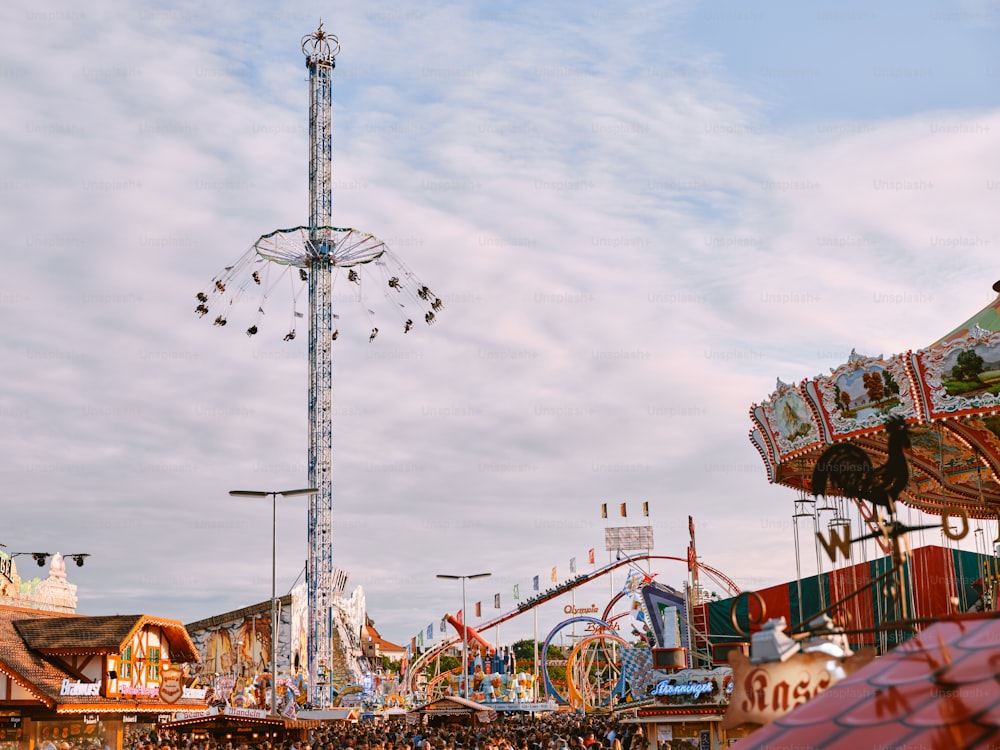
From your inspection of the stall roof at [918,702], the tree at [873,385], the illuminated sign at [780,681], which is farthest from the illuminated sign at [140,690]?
the stall roof at [918,702]

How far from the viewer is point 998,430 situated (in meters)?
21.3

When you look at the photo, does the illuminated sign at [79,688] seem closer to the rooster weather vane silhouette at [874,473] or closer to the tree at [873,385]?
the tree at [873,385]

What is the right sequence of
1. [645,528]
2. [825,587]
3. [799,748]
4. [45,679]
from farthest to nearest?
[645,528] → [825,587] → [45,679] → [799,748]

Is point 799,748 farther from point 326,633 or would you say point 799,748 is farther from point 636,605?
point 326,633

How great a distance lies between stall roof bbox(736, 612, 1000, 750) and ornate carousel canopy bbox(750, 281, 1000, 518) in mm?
13543

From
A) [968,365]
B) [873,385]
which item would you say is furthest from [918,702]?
[873,385]

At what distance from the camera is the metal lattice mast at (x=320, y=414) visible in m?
60.3

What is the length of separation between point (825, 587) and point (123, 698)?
2354 cm

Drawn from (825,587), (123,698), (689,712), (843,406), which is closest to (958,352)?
(843,406)

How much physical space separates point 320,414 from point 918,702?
186 ft

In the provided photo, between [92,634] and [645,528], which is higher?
[645,528]

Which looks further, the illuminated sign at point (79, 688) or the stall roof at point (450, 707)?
the stall roof at point (450, 707)

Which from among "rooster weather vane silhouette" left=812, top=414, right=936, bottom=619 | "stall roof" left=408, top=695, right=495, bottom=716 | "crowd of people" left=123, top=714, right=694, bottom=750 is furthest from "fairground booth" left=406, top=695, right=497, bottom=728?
"rooster weather vane silhouette" left=812, top=414, right=936, bottom=619

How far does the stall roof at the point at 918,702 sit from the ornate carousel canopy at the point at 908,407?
13.5 metres
